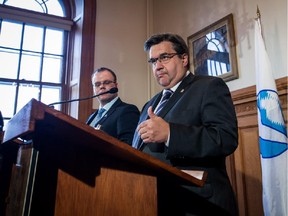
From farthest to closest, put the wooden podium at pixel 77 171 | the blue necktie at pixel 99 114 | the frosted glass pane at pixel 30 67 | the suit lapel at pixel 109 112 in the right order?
the frosted glass pane at pixel 30 67 → the blue necktie at pixel 99 114 → the suit lapel at pixel 109 112 → the wooden podium at pixel 77 171

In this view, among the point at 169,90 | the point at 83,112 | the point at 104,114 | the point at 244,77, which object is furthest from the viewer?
the point at 83,112

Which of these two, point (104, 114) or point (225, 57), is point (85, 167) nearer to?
point (104, 114)

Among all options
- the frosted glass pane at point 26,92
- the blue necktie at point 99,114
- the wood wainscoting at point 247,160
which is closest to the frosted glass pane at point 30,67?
the frosted glass pane at point 26,92

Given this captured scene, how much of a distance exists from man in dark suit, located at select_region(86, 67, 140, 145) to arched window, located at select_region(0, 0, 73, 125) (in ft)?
4.16

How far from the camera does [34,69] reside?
11.2 ft

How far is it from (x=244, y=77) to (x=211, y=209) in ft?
5.79

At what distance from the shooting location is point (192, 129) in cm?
93

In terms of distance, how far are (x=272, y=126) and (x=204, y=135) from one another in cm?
123

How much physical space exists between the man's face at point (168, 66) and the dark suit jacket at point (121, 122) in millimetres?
603

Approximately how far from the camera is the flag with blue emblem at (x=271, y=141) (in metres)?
1.82

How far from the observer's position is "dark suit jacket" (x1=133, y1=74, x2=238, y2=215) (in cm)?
91

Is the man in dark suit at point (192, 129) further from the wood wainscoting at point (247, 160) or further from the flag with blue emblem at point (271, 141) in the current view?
the wood wainscoting at point (247, 160)

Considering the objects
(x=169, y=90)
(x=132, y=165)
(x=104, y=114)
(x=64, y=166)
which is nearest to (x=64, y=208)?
(x=64, y=166)

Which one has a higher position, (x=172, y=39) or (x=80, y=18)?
(x=80, y=18)
